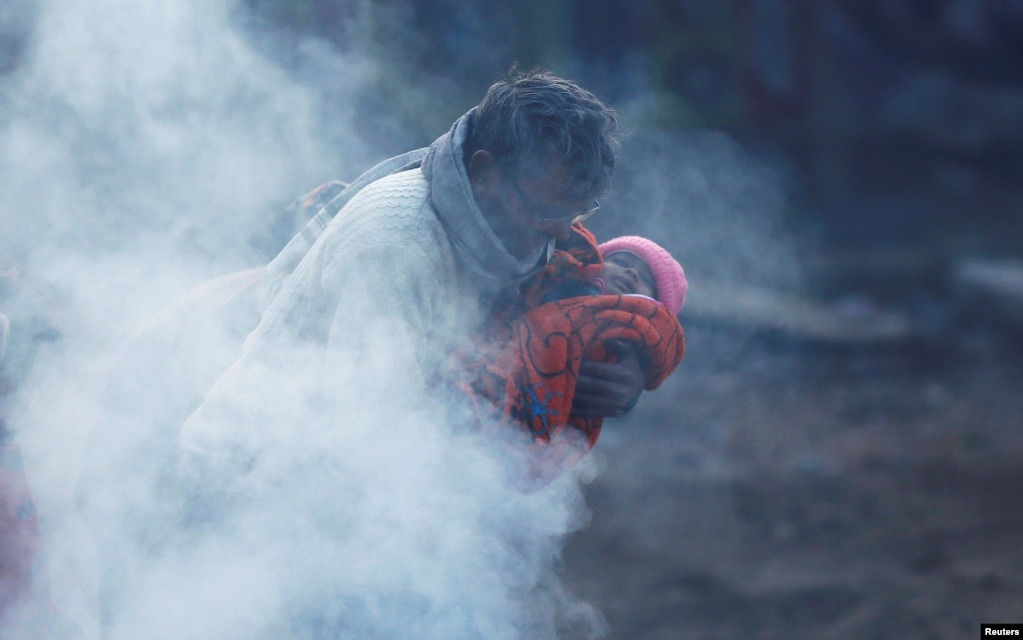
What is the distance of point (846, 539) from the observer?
425 centimetres

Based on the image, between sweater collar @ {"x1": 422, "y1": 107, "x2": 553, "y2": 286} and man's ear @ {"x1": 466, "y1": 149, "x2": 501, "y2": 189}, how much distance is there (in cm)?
3

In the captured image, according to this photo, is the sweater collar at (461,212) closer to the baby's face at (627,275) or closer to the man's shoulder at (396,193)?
the man's shoulder at (396,193)

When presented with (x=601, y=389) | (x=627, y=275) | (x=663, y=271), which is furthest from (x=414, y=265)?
(x=663, y=271)

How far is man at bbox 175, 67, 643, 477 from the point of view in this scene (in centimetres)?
175

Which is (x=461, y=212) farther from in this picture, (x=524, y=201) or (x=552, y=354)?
(x=552, y=354)

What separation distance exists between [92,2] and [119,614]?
199cm

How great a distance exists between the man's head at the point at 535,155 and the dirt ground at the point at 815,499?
2.34 meters

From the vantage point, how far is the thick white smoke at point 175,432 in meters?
2.05

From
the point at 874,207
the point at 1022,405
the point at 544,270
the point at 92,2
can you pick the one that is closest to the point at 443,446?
the point at 544,270

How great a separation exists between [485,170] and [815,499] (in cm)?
341

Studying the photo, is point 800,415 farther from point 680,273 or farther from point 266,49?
point 266,49

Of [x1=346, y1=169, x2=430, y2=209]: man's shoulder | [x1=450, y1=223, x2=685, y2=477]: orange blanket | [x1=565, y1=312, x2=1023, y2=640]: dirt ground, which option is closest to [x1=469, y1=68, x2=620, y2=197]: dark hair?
[x1=346, y1=169, x2=430, y2=209]: man's shoulder

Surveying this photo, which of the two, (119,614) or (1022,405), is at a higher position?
(1022,405)

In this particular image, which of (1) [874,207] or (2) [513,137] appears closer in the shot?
(2) [513,137]
